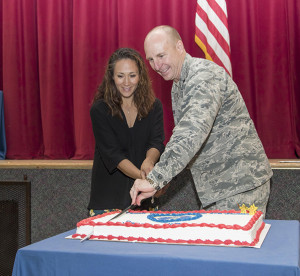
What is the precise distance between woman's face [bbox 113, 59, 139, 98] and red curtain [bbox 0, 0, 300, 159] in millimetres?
1971

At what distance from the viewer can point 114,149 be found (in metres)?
2.13

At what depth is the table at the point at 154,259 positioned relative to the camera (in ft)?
3.35

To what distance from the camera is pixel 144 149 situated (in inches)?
88.2

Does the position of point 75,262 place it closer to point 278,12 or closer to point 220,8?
point 220,8

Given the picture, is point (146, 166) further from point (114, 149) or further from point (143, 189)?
point (143, 189)

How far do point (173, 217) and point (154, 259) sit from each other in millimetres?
A: 361

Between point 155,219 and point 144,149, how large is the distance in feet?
2.81

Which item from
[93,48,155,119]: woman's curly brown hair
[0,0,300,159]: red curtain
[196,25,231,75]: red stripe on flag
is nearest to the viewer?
[93,48,155,119]: woman's curly brown hair

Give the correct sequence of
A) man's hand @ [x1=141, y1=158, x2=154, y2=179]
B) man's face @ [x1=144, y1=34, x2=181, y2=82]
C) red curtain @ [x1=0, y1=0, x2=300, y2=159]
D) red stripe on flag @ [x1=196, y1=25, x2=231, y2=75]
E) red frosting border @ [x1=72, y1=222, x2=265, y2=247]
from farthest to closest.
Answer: red curtain @ [x1=0, y1=0, x2=300, y2=159], red stripe on flag @ [x1=196, y1=25, x2=231, y2=75], man's hand @ [x1=141, y1=158, x2=154, y2=179], man's face @ [x1=144, y1=34, x2=181, y2=82], red frosting border @ [x1=72, y1=222, x2=265, y2=247]

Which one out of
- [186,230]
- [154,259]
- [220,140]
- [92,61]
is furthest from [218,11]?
[154,259]

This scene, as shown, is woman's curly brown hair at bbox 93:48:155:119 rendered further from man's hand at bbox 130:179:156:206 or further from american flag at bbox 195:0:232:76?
american flag at bbox 195:0:232:76

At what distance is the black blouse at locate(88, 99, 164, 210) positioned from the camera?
2.13 metres

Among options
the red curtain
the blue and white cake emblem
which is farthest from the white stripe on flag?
the blue and white cake emblem

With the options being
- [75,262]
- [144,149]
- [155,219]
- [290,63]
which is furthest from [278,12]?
[75,262]
